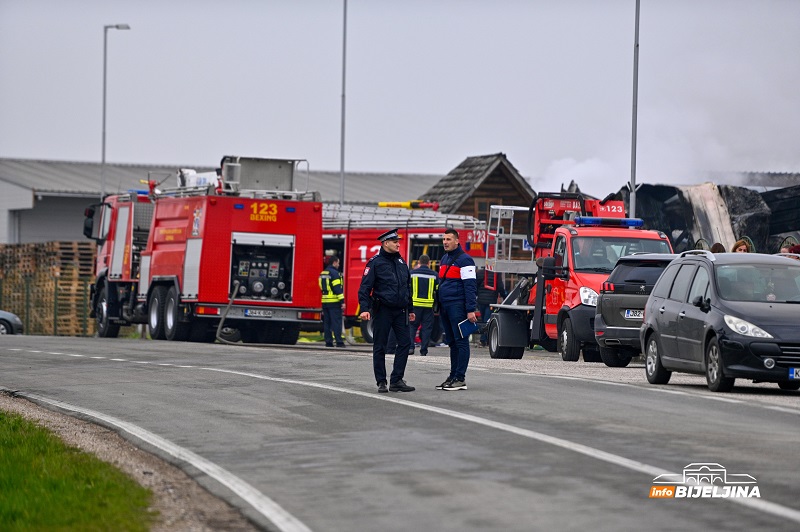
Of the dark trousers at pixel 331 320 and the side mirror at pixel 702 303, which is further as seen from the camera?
the dark trousers at pixel 331 320

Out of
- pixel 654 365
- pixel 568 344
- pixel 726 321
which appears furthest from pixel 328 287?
pixel 726 321

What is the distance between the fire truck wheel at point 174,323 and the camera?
33.2 meters

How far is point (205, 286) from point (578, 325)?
10251 millimetres

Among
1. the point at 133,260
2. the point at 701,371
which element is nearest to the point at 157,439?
the point at 701,371

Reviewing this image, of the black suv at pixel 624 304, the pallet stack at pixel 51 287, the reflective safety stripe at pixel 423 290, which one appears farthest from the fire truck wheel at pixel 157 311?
the pallet stack at pixel 51 287

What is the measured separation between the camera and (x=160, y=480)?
11.1 m

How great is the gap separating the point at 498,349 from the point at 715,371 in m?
11.1

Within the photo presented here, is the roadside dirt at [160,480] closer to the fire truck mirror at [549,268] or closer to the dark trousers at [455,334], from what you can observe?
the dark trousers at [455,334]

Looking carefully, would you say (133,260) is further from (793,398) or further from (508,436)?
(508,436)

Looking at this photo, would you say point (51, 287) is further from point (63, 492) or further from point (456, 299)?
point (63, 492)

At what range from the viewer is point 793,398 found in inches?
633

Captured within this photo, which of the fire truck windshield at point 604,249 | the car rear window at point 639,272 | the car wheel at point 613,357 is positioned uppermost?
the fire truck windshield at point 604,249

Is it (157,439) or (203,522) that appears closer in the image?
(203,522)

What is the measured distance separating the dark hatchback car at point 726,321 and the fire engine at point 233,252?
590 inches
